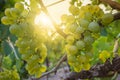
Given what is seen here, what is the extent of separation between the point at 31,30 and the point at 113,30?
0.52 metres

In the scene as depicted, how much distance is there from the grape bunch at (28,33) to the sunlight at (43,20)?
0.06ft

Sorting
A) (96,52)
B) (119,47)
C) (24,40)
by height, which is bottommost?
(96,52)

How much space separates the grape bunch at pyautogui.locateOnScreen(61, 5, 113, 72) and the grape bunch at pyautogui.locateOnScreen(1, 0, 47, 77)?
0.09 m

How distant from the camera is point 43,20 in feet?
3.02

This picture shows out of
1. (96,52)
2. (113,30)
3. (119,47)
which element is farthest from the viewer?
(96,52)

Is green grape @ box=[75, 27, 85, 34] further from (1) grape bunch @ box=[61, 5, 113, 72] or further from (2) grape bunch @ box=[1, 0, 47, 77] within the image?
(2) grape bunch @ box=[1, 0, 47, 77]

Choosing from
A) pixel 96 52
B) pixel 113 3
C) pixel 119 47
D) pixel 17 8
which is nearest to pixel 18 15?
pixel 17 8

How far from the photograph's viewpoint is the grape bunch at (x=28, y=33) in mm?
876

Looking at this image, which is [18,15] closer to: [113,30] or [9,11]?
[9,11]

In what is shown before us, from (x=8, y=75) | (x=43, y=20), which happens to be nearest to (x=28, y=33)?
(x=43, y=20)

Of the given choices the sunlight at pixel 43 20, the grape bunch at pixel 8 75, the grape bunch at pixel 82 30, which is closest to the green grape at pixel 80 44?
the grape bunch at pixel 82 30

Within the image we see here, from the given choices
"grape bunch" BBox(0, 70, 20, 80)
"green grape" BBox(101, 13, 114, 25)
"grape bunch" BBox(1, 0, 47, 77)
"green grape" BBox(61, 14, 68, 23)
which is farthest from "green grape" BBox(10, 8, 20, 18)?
"grape bunch" BBox(0, 70, 20, 80)

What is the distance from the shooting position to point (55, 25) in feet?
2.95

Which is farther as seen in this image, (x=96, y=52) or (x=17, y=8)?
→ (x=96, y=52)
